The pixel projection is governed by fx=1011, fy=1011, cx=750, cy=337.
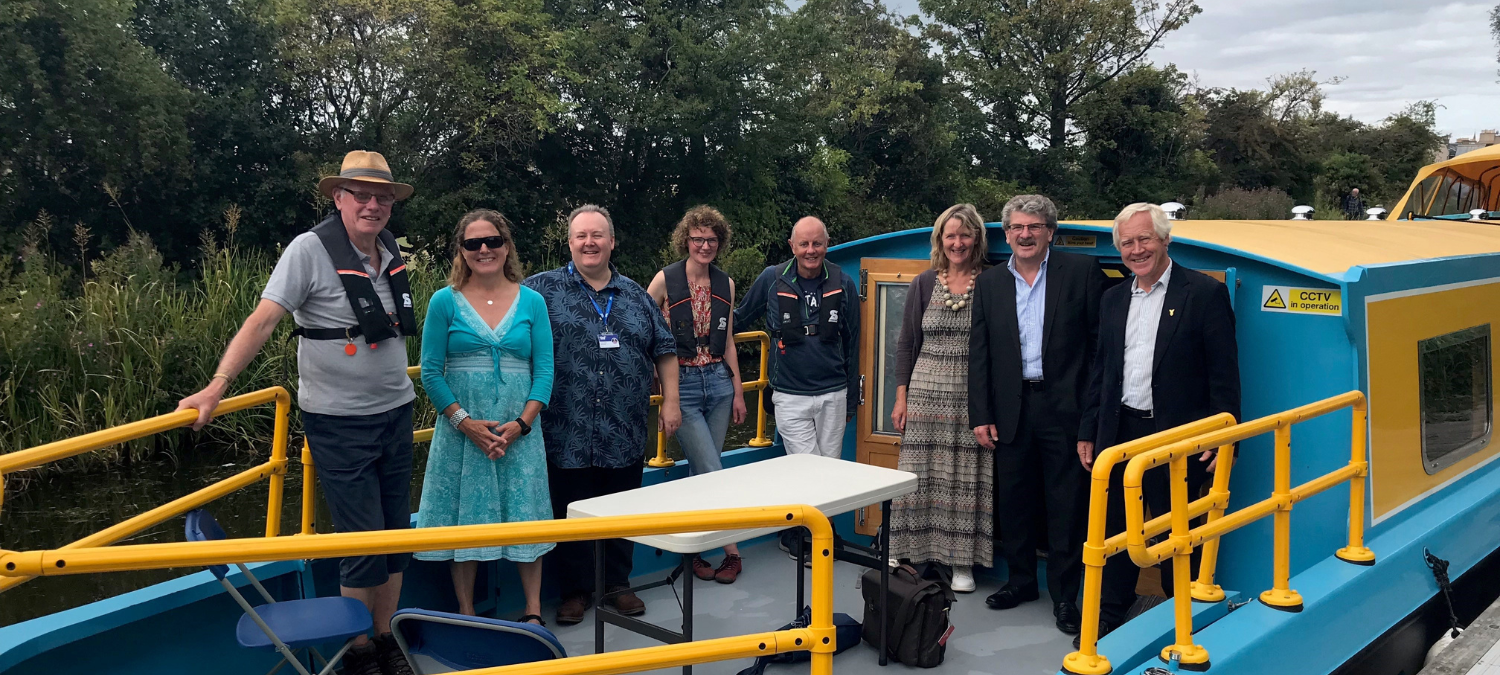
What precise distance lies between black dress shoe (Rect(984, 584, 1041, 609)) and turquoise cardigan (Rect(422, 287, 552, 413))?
218 cm

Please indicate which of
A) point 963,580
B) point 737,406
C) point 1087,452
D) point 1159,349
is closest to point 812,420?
point 737,406

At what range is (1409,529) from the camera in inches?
165

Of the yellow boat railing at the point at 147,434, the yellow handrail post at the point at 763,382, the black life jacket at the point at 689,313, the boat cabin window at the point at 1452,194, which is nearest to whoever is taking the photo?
the yellow boat railing at the point at 147,434

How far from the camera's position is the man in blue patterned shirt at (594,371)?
13.4 feet

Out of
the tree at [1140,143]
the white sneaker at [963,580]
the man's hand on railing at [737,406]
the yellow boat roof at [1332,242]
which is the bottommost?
the white sneaker at [963,580]

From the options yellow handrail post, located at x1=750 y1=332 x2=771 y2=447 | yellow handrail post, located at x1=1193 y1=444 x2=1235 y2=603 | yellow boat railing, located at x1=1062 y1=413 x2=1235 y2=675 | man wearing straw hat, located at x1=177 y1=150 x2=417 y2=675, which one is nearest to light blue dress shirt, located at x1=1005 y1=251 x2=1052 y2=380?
yellow handrail post, located at x1=1193 y1=444 x2=1235 y2=603

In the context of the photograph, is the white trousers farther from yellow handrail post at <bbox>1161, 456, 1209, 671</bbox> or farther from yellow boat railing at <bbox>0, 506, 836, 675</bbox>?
yellow boat railing at <bbox>0, 506, 836, 675</bbox>

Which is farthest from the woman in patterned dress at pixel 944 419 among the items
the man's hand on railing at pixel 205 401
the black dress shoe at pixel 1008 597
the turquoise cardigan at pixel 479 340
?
the man's hand on railing at pixel 205 401

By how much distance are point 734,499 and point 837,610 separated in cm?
145

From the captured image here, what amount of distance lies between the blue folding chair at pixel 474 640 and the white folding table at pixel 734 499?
535 mm

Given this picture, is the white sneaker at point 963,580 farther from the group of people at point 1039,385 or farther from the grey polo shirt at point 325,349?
the grey polo shirt at point 325,349

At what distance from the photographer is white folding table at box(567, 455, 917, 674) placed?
3.09 m

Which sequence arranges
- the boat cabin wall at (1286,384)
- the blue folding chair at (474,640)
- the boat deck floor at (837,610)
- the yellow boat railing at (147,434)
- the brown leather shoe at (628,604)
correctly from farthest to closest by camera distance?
1. the brown leather shoe at (628,604)
2. the boat deck floor at (837,610)
3. the boat cabin wall at (1286,384)
4. the yellow boat railing at (147,434)
5. the blue folding chair at (474,640)

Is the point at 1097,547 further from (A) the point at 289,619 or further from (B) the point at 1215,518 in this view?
(A) the point at 289,619
